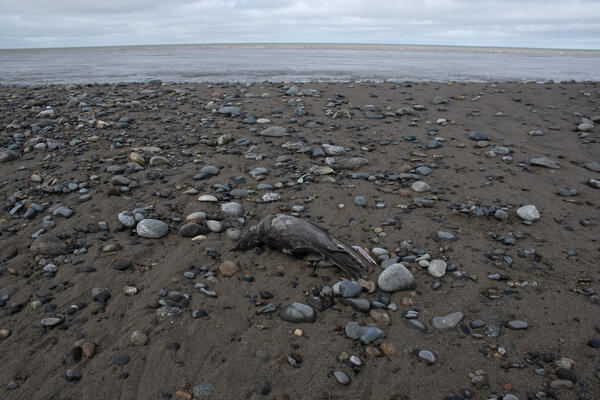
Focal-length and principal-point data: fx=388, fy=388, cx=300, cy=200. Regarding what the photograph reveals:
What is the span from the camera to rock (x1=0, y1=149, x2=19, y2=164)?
564 cm

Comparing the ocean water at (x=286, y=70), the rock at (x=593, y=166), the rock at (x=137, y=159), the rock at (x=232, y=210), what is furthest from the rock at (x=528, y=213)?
the ocean water at (x=286, y=70)

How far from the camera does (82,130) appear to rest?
22.1ft

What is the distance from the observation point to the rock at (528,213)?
3988 mm

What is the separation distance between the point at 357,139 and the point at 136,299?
433 centimetres

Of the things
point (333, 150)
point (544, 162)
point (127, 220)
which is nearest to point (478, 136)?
point (544, 162)

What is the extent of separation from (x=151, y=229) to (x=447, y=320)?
2.81m

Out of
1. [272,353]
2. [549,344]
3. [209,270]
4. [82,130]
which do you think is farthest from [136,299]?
[82,130]

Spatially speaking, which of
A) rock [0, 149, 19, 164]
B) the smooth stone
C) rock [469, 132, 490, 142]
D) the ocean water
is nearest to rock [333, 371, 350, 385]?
A: the smooth stone

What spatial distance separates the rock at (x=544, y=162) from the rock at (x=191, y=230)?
4519mm

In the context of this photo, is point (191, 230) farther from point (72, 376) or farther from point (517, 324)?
point (517, 324)

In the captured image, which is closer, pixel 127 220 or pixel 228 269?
pixel 228 269

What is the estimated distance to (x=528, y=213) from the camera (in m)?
4.02

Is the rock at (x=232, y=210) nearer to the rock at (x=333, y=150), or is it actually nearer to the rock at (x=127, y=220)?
the rock at (x=127, y=220)

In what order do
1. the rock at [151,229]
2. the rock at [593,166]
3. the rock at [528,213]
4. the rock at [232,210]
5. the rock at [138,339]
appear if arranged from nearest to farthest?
the rock at [138,339] → the rock at [151,229] → the rock at [528,213] → the rock at [232,210] → the rock at [593,166]
